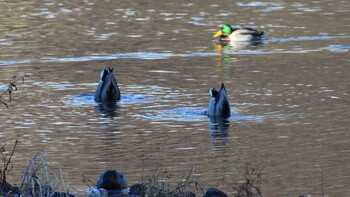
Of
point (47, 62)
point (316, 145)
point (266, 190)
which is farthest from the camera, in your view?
point (47, 62)

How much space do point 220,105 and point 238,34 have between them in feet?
35.6

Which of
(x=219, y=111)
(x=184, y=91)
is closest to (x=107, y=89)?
(x=184, y=91)

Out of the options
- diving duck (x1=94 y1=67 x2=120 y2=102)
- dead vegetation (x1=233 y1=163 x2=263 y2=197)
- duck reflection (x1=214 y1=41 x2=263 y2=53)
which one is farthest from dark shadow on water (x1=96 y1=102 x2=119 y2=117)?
duck reflection (x1=214 y1=41 x2=263 y2=53)

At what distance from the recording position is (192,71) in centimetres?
2105

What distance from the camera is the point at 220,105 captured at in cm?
1577

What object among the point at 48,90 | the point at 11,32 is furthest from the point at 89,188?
the point at 11,32

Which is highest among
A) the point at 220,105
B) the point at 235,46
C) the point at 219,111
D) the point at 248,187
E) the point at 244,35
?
Result: the point at 248,187

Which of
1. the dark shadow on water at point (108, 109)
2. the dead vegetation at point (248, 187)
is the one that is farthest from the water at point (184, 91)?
the dead vegetation at point (248, 187)

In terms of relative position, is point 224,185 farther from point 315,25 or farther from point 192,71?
point 315,25

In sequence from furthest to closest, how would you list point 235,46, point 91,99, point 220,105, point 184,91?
point 235,46
point 184,91
point 91,99
point 220,105

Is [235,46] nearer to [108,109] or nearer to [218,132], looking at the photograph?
[108,109]

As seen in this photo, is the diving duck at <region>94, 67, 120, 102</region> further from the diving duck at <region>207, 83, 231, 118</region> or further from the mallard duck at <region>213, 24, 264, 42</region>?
the mallard duck at <region>213, 24, 264, 42</region>

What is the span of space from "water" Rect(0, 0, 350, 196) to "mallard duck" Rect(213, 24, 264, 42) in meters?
0.23

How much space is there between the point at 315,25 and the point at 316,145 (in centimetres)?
1492
